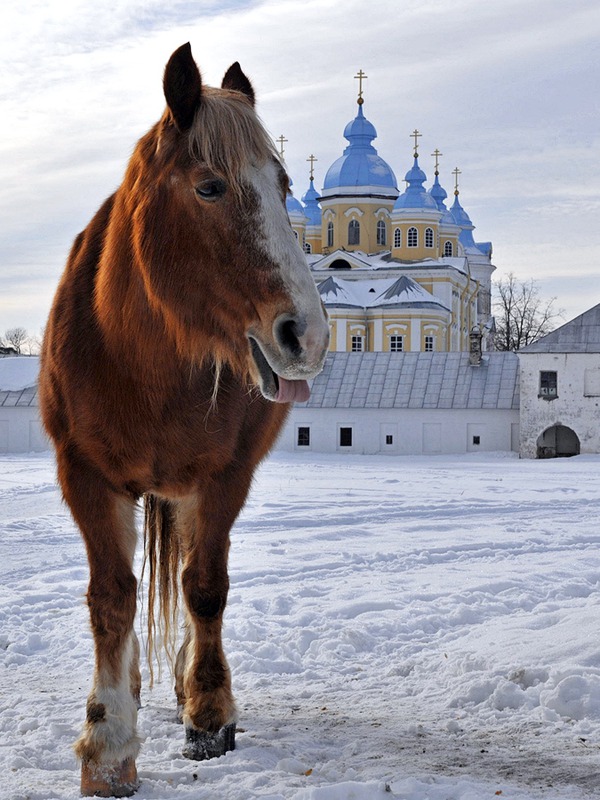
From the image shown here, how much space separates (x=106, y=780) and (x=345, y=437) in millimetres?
34136

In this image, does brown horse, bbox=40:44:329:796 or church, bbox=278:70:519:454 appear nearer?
brown horse, bbox=40:44:329:796

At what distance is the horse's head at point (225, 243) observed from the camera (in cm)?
333

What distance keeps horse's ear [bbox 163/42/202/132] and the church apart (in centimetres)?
2656

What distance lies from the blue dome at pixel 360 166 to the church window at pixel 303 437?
25634 mm

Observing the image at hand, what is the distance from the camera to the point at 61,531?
11.6 metres

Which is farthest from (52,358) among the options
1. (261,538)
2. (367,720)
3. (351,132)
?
(351,132)

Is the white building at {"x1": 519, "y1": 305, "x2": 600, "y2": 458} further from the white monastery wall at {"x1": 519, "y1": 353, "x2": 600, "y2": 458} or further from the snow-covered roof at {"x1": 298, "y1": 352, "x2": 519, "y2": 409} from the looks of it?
the snow-covered roof at {"x1": 298, "y1": 352, "x2": 519, "y2": 409}

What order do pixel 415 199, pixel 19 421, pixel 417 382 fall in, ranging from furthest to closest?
pixel 415 199 < pixel 417 382 < pixel 19 421

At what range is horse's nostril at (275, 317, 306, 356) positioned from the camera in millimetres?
3258

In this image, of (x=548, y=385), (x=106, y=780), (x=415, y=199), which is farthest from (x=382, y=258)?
(x=106, y=780)

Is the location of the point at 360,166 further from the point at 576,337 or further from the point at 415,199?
the point at 576,337

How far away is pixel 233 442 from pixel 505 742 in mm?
1611

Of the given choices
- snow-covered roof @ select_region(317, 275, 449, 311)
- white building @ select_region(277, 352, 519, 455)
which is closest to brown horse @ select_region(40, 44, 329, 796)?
white building @ select_region(277, 352, 519, 455)

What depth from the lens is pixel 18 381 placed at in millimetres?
38781
